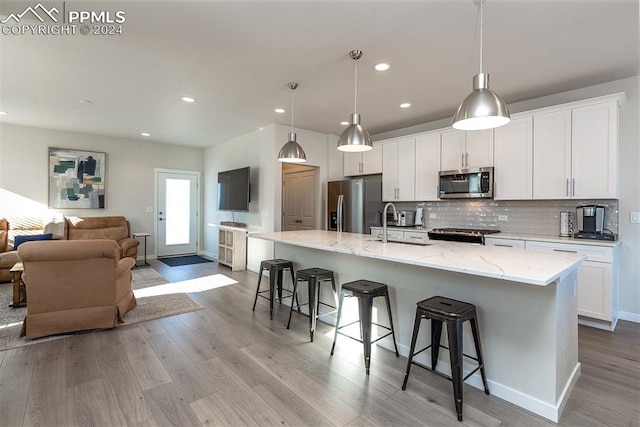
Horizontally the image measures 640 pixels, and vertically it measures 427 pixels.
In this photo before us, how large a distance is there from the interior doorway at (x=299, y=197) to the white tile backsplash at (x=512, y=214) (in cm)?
212

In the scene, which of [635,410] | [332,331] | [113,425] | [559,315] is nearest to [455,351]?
[559,315]

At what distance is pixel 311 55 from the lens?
288 cm

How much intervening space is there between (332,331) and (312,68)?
8.93 feet

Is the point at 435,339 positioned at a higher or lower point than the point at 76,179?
lower

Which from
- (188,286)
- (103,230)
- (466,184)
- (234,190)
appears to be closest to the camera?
(466,184)

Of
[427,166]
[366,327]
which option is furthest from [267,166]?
[366,327]

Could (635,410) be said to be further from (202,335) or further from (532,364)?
(202,335)

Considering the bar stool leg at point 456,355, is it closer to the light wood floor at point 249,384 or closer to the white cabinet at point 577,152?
the light wood floor at point 249,384

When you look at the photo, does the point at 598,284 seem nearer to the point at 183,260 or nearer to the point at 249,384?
the point at 249,384

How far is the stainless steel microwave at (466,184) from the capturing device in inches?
164

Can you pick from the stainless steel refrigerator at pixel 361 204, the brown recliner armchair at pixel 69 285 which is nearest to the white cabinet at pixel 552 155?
the stainless steel refrigerator at pixel 361 204

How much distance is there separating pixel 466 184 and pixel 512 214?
29.0 inches

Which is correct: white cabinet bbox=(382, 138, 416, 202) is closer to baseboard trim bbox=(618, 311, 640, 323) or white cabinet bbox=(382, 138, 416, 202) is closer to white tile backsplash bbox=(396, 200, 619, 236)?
white tile backsplash bbox=(396, 200, 619, 236)

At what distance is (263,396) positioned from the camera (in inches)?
80.5
